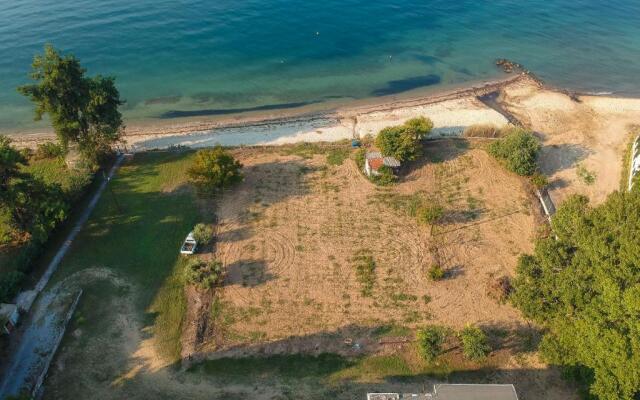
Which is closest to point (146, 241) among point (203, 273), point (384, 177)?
point (203, 273)

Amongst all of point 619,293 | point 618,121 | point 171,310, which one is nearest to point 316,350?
point 171,310

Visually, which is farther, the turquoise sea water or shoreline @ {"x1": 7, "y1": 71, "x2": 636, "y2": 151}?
the turquoise sea water

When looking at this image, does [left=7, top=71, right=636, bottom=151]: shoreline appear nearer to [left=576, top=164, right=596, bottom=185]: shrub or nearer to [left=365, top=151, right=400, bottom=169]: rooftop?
[left=365, top=151, right=400, bottom=169]: rooftop

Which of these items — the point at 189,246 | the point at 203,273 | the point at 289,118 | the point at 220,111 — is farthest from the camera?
the point at 220,111

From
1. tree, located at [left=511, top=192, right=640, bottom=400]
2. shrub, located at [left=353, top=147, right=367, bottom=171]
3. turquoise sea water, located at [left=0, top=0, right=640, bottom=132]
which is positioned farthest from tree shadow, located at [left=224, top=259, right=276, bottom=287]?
turquoise sea water, located at [left=0, top=0, right=640, bottom=132]

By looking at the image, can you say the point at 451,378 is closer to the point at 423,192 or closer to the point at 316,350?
the point at 316,350

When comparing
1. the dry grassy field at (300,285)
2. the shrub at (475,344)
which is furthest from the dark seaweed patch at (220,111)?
the shrub at (475,344)

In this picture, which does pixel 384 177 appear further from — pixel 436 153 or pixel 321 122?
pixel 321 122
